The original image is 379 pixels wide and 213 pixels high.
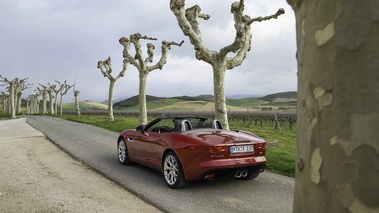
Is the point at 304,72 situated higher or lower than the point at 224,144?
higher

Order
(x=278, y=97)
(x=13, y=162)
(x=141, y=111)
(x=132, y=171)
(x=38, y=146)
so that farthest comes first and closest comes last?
(x=278, y=97), (x=141, y=111), (x=38, y=146), (x=13, y=162), (x=132, y=171)

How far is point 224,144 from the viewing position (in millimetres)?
5645

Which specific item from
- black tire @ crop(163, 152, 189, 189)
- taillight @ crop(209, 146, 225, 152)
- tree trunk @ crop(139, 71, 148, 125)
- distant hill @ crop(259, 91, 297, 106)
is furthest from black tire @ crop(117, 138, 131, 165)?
distant hill @ crop(259, 91, 297, 106)

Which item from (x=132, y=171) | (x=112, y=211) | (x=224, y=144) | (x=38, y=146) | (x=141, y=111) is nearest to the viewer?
(x=112, y=211)

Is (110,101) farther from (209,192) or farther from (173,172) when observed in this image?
(209,192)

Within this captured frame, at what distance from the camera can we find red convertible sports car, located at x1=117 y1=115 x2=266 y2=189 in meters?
5.56

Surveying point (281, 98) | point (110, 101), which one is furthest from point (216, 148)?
point (281, 98)

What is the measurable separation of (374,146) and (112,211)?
4163mm

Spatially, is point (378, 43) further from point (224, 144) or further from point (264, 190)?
point (264, 190)

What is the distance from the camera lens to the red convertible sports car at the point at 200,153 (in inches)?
219

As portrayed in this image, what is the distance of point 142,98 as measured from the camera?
21688 mm

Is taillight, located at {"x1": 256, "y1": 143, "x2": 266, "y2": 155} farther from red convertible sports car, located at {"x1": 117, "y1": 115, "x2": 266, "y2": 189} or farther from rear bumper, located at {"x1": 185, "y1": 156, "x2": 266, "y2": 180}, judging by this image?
rear bumper, located at {"x1": 185, "y1": 156, "x2": 266, "y2": 180}

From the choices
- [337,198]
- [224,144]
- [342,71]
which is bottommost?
[224,144]

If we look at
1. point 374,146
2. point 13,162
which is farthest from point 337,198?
point 13,162
